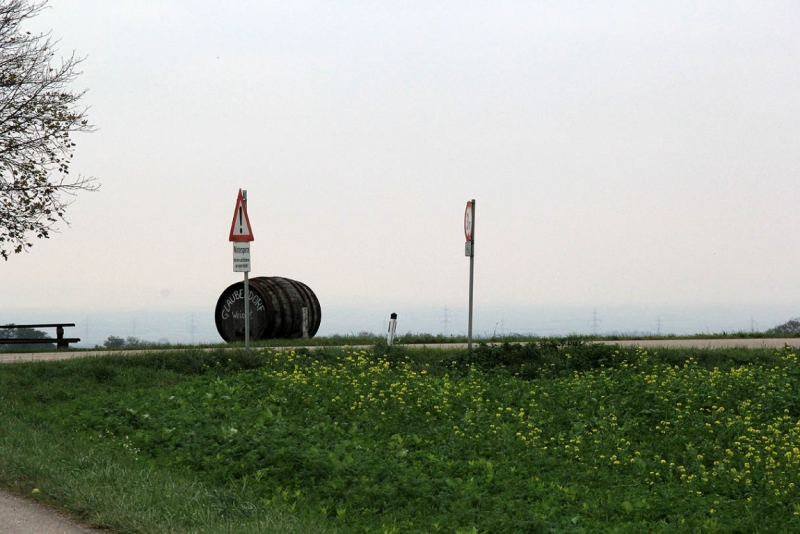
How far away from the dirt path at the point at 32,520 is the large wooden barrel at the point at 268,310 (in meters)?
14.3

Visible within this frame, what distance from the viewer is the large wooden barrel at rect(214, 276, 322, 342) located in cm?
2211

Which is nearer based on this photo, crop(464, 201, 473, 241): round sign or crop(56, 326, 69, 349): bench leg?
crop(464, 201, 473, 241): round sign

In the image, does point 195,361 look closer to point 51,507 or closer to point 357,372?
point 357,372

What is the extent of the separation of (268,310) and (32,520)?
14.9 m

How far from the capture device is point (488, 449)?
1088 centimetres

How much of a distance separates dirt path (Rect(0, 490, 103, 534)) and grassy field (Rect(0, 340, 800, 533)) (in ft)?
0.52

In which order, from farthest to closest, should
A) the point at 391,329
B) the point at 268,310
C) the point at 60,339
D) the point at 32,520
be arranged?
1. the point at 60,339
2. the point at 268,310
3. the point at 391,329
4. the point at 32,520

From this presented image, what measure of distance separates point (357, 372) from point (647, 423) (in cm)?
551

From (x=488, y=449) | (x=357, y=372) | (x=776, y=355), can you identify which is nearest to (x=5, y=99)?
(x=357, y=372)

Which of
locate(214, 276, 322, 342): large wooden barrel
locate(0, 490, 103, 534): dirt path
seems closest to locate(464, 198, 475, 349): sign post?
locate(214, 276, 322, 342): large wooden barrel

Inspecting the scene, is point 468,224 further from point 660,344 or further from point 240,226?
point 660,344

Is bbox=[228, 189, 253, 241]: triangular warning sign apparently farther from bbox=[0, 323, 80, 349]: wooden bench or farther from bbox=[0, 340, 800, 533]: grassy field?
bbox=[0, 323, 80, 349]: wooden bench

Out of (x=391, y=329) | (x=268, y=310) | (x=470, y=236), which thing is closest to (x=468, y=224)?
(x=470, y=236)

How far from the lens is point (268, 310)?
72.1 feet
